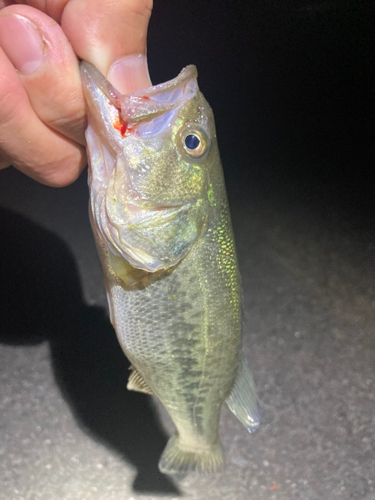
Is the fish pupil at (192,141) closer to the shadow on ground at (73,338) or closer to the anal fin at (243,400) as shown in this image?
the anal fin at (243,400)

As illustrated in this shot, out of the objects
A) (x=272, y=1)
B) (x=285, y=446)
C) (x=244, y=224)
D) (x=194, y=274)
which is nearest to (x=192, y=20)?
(x=272, y=1)

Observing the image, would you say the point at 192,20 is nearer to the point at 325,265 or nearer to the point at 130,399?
the point at 325,265

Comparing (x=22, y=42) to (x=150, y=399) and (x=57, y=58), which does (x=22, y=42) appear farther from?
(x=150, y=399)

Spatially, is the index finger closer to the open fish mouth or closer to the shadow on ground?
the open fish mouth

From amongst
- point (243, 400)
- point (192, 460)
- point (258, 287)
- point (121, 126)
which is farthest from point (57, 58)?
point (258, 287)

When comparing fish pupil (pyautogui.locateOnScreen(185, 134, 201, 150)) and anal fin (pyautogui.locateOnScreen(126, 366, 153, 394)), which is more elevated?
fish pupil (pyautogui.locateOnScreen(185, 134, 201, 150))

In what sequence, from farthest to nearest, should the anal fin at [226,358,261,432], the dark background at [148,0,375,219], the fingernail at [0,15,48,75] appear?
the dark background at [148,0,375,219] < the anal fin at [226,358,261,432] < the fingernail at [0,15,48,75]

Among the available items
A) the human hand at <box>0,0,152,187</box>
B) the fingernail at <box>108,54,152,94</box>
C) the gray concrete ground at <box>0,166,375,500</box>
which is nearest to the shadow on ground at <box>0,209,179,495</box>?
the gray concrete ground at <box>0,166,375,500</box>
